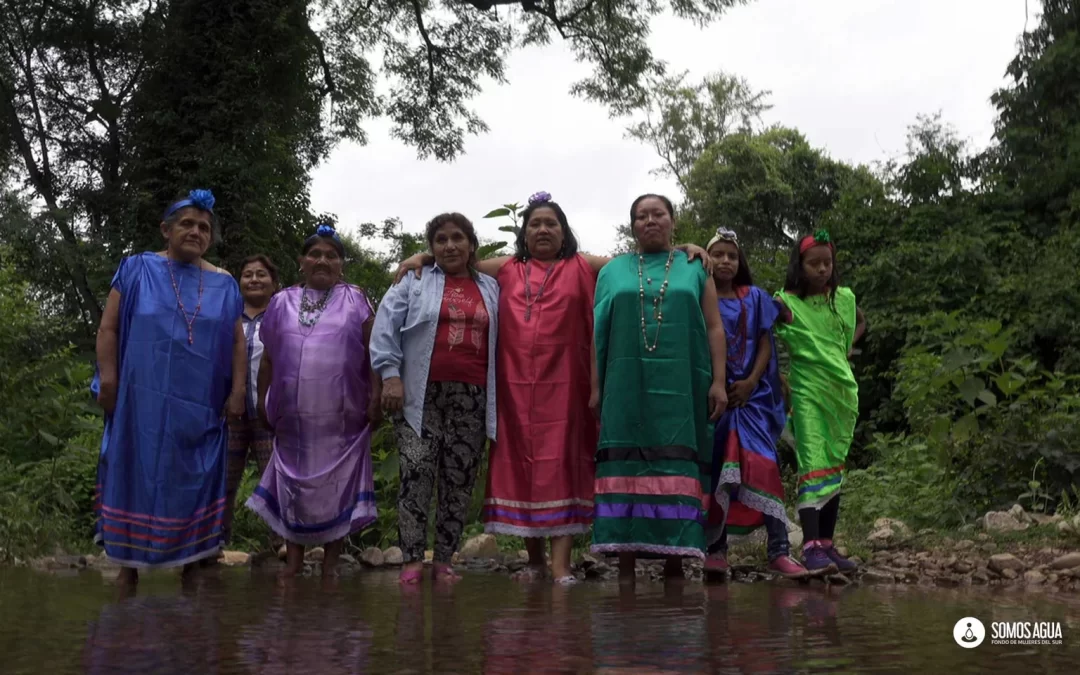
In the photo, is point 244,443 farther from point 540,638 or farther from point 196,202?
point 540,638

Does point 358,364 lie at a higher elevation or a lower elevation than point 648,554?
higher

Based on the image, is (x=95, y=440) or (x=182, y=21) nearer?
(x=95, y=440)

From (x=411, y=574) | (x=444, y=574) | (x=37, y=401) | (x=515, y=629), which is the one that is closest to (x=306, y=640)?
(x=515, y=629)

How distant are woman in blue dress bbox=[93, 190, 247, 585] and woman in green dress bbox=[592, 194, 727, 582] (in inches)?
73.1

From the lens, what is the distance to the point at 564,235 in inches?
234

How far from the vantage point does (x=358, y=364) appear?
20.1ft

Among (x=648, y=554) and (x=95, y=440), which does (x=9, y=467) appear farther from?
(x=648, y=554)

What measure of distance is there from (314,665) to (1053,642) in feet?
6.48

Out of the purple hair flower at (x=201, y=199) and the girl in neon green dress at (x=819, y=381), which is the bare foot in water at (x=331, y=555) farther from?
the girl in neon green dress at (x=819, y=381)

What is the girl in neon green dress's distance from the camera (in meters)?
5.75

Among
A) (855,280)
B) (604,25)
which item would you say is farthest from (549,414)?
(604,25)

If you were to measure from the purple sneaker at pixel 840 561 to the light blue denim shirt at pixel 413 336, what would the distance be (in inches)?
66.8

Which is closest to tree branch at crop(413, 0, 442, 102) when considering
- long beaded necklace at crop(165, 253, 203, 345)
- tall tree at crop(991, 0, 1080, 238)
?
tall tree at crop(991, 0, 1080, 238)

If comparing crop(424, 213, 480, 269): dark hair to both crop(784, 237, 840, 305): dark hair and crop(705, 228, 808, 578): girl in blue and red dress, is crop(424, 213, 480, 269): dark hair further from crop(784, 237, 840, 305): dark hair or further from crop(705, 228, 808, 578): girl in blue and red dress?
crop(784, 237, 840, 305): dark hair
